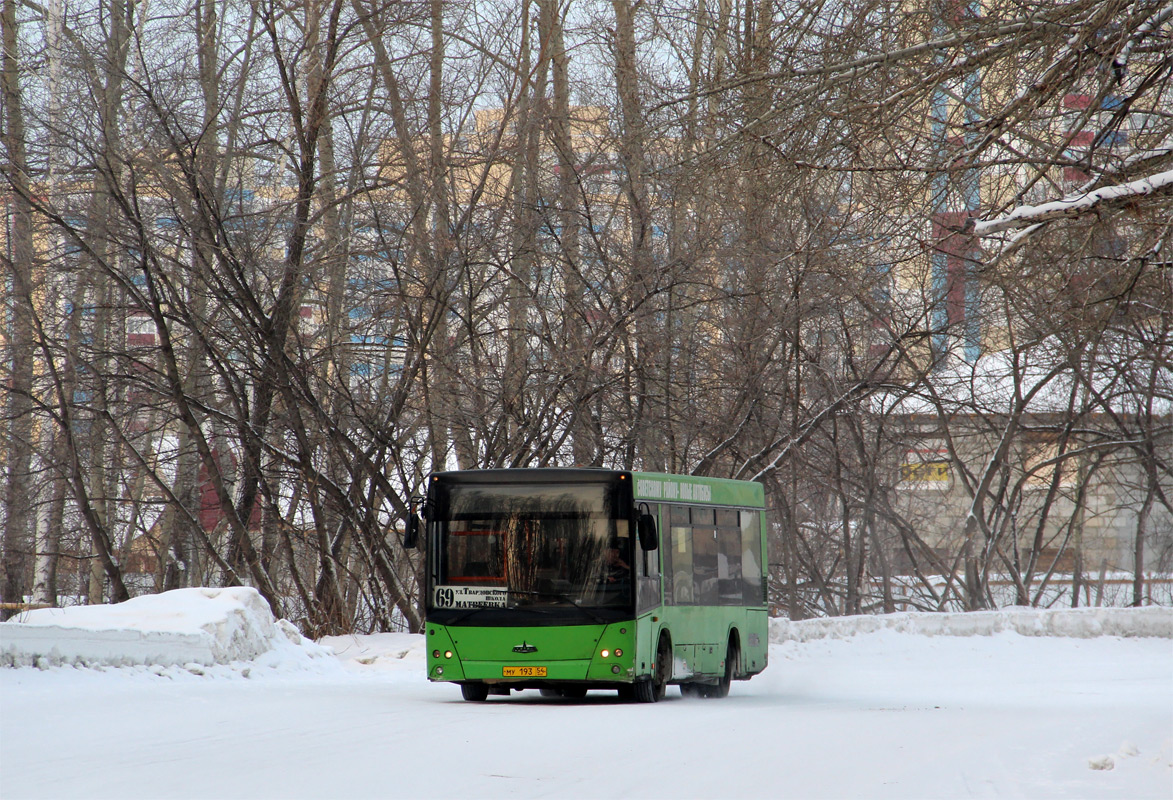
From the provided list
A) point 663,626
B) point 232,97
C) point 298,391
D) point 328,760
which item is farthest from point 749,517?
point 232,97

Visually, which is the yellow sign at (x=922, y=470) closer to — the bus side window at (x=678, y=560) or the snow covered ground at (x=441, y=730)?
the snow covered ground at (x=441, y=730)

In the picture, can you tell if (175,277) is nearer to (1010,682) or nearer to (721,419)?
(721,419)

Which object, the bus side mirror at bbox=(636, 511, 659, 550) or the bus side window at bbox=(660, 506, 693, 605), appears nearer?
the bus side mirror at bbox=(636, 511, 659, 550)

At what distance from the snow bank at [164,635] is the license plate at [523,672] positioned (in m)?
3.45

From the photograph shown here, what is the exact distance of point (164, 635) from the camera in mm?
16016

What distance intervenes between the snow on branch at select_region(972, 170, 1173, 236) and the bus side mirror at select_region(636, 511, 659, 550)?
251 inches

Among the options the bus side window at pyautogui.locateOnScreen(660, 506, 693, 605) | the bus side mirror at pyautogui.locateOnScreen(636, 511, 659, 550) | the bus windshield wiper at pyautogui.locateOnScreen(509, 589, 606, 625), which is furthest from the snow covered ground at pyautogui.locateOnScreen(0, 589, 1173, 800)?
the bus side mirror at pyautogui.locateOnScreen(636, 511, 659, 550)

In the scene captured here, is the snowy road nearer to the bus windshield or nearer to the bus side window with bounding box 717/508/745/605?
the bus windshield

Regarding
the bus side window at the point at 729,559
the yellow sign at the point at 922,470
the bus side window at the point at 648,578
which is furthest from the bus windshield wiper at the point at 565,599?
the yellow sign at the point at 922,470

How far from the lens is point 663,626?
17.3 metres

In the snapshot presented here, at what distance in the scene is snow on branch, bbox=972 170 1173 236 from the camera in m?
10.6

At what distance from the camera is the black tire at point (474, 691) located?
16922 mm

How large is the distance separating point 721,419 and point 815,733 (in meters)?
17.5

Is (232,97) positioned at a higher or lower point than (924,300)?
higher
